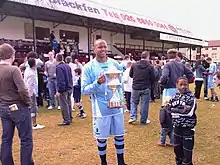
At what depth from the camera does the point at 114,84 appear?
3646 mm

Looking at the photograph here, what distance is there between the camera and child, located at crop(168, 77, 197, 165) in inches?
145

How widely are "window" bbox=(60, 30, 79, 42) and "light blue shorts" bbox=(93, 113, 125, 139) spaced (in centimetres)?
2009

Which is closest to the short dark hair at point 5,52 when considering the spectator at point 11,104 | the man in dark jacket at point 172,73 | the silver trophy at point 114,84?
the spectator at point 11,104

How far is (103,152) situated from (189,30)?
34876mm

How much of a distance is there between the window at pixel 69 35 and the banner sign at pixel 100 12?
4613 millimetres

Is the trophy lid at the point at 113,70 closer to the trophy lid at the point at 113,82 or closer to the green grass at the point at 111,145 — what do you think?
the trophy lid at the point at 113,82

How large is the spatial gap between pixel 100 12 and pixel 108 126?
1656 cm

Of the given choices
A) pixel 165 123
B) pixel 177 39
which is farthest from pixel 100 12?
pixel 165 123

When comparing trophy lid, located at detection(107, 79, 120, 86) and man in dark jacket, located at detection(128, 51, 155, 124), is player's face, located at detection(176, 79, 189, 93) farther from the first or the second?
man in dark jacket, located at detection(128, 51, 155, 124)

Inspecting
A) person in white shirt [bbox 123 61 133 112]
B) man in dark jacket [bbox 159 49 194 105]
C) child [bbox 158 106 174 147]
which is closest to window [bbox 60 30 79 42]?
person in white shirt [bbox 123 61 133 112]

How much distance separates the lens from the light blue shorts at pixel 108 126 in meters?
3.73

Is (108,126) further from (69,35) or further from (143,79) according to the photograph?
(69,35)

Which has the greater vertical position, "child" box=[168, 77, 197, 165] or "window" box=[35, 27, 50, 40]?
"window" box=[35, 27, 50, 40]

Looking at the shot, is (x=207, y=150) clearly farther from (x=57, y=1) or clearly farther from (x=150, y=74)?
(x=57, y=1)
